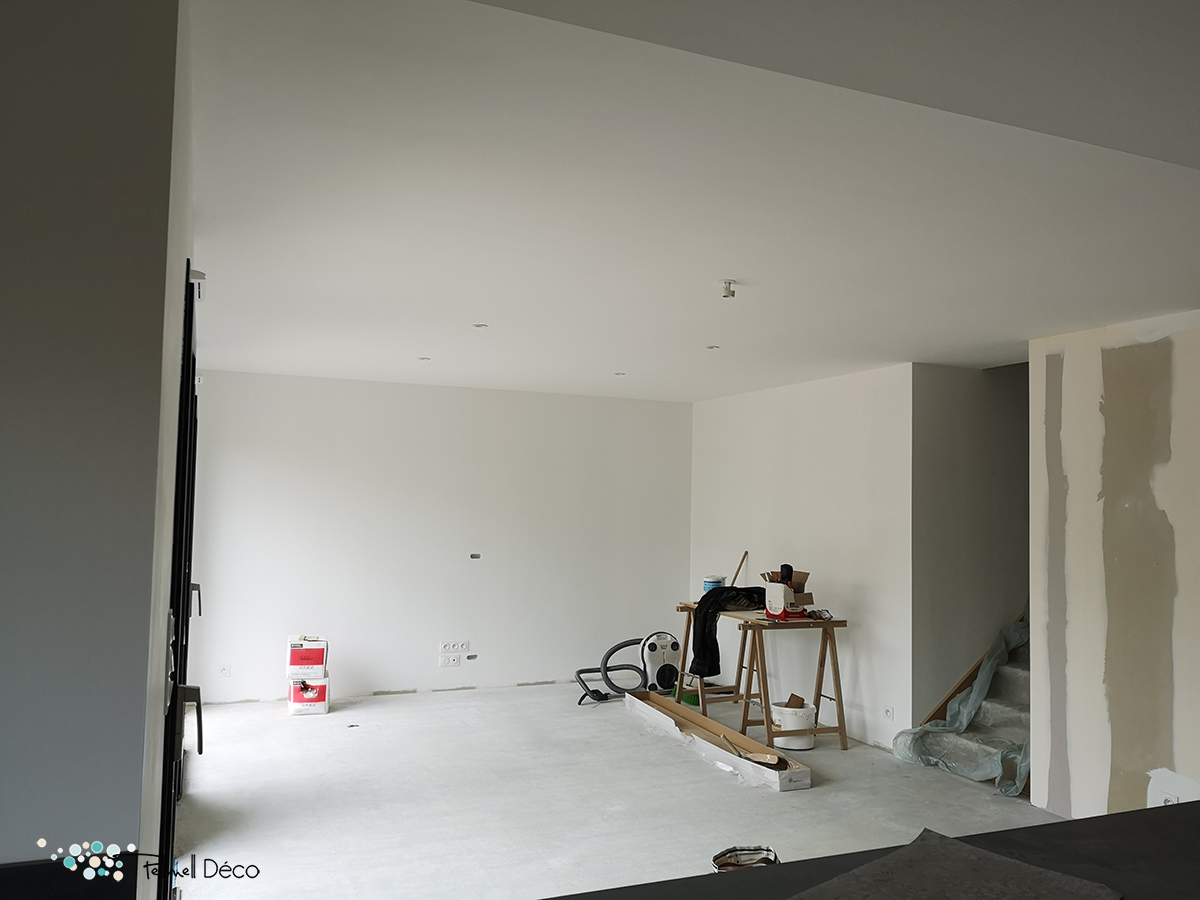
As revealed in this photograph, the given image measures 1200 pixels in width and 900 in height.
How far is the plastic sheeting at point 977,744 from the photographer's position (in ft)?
17.7

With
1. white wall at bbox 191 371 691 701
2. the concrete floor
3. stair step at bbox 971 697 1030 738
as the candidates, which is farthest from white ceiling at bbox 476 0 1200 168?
white wall at bbox 191 371 691 701

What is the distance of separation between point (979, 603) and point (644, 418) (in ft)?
11.9

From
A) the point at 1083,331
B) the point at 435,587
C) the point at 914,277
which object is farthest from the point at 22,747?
the point at 435,587

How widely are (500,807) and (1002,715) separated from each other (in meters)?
3.44

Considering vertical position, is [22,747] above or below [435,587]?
above

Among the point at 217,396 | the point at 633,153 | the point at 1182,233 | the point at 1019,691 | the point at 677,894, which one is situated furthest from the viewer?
the point at 217,396

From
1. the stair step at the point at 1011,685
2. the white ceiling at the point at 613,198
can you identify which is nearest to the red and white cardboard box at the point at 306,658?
the white ceiling at the point at 613,198

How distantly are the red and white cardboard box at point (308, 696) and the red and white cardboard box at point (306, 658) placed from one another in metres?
0.06

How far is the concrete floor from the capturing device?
13.3 ft

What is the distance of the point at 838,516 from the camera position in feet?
22.1

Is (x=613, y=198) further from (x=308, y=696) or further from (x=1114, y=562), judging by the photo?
(x=308, y=696)

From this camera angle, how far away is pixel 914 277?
3.86 m

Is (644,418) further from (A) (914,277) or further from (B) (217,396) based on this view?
(A) (914,277)

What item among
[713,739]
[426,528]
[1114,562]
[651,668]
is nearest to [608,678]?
[651,668]
